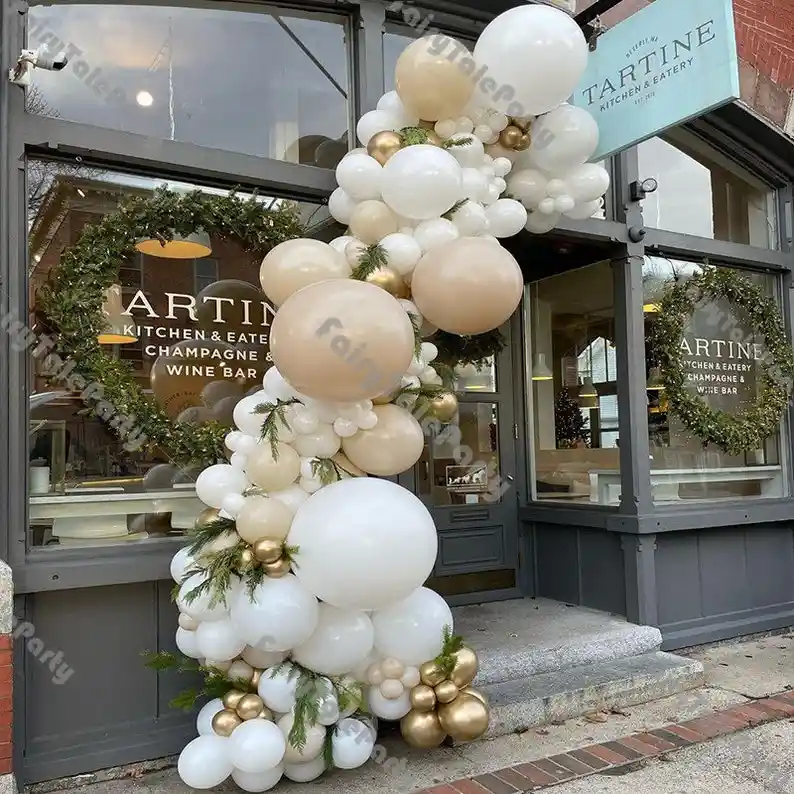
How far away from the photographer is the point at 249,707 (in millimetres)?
2848

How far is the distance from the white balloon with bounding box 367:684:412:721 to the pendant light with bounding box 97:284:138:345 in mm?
1817

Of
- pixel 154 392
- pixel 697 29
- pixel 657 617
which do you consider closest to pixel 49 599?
pixel 154 392

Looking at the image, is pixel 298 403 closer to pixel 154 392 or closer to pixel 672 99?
pixel 154 392

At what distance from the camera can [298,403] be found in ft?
9.75

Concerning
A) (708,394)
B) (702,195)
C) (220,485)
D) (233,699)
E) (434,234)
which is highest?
(702,195)

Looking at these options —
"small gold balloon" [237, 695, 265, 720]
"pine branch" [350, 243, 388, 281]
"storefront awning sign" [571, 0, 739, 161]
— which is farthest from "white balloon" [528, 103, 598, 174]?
"small gold balloon" [237, 695, 265, 720]

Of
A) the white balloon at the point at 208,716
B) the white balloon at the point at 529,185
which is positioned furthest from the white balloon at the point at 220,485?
the white balloon at the point at 529,185

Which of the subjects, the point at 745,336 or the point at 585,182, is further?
the point at 745,336

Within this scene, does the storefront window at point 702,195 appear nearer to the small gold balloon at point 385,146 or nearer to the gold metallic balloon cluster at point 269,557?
the small gold balloon at point 385,146

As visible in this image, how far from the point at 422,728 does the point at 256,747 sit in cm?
65

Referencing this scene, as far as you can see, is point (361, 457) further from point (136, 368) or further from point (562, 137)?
point (562, 137)

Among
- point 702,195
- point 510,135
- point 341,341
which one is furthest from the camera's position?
point 702,195

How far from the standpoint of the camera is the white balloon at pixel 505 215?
3436 millimetres

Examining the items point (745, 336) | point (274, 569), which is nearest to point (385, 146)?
point (274, 569)
